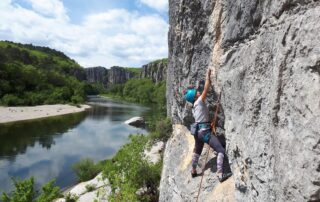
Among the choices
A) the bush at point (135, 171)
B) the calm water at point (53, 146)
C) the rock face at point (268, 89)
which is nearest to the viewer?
the rock face at point (268, 89)

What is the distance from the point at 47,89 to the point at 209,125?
4225 inches

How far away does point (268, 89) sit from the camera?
545cm

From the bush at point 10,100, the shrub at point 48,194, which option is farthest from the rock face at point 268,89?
the bush at point 10,100

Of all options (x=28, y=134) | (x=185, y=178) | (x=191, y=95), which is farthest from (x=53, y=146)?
(x=191, y=95)

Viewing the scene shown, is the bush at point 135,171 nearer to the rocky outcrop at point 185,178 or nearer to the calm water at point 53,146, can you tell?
the rocky outcrop at point 185,178

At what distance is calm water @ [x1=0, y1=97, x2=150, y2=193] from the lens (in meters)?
32.4

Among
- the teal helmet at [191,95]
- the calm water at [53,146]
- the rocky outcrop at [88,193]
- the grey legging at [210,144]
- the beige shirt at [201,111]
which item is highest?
the teal helmet at [191,95]

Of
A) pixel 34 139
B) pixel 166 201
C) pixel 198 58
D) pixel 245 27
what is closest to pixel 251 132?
pixel 245 27

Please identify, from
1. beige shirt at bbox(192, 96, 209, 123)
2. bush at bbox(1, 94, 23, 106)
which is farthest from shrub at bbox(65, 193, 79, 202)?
bush at bbox(1, 94, 23, 106)

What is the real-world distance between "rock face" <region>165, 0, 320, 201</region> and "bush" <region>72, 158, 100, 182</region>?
82.9 ft

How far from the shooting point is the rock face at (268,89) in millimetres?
4293

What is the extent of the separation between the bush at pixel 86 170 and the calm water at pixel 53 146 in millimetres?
858

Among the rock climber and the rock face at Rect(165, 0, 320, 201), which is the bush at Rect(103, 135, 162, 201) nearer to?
the rock climber

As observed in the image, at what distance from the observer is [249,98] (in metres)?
6.08
